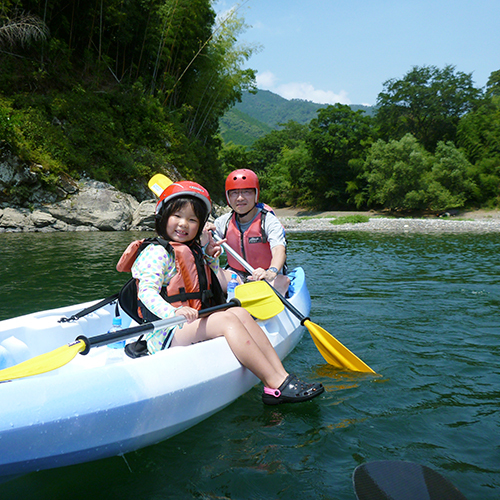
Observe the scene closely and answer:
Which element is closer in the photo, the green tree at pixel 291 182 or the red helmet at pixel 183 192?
the red helmet at pixel 183 192

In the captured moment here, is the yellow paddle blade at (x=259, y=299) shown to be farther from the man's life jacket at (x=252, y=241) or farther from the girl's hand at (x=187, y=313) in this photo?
the man's life jacket at (x=252, y=241)

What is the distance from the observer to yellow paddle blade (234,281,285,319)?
2896mm

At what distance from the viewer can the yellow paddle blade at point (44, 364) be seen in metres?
1.76

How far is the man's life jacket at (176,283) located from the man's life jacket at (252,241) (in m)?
1.49

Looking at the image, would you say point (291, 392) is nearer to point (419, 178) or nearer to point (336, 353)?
point (336, 353)

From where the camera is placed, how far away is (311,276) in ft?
22.9

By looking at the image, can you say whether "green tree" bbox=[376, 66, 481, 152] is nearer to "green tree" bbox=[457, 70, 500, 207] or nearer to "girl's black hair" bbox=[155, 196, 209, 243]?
"green tree" bbox=[457, 70, 500, 207]

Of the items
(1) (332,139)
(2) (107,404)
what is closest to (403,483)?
(2) (107,404)

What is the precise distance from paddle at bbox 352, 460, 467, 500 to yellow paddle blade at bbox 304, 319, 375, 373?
1182 mm

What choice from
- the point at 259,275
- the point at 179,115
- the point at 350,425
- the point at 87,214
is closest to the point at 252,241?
the point at 259,275

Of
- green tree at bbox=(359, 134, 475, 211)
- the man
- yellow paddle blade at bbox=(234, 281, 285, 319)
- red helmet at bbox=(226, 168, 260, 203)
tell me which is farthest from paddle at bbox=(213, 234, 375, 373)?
green tree at bbox=(359, 134, 475, 211)

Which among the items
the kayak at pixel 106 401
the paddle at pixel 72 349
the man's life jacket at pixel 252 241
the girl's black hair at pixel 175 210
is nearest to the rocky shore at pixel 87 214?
the man's life jacket at pixel 252 241

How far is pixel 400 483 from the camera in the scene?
5.30ft

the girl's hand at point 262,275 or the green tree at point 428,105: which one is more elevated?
the green tree at point 428,105
